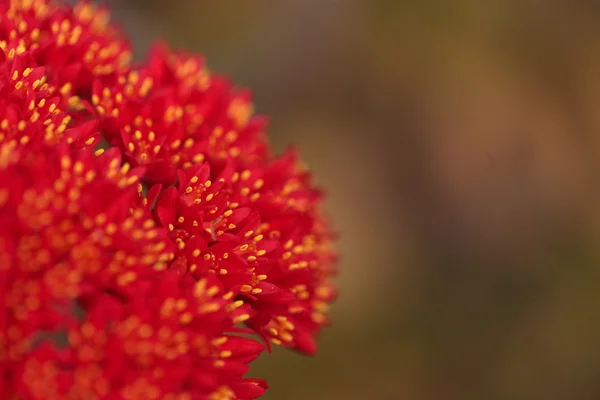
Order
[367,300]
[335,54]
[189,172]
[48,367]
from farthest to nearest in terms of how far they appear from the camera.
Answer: [335,54]
[367,300]
[189,172]
[48,367]

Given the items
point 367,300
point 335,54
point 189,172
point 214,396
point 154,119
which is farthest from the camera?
point 335,54

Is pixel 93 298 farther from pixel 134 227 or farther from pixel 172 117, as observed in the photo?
pixel 172 117

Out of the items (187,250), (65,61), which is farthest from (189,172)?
(65,61)

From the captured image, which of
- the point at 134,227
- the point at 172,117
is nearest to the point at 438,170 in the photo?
the point at 172,117

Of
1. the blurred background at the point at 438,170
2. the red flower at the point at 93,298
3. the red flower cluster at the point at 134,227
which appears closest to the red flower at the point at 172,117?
the red flower cluster at the point at 134,227

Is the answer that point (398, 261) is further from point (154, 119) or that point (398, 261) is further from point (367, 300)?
point (154, 119)

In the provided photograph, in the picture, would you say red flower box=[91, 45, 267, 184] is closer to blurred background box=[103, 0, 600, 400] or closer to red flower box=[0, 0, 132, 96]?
red flower box=[0, 0, 132, 96]

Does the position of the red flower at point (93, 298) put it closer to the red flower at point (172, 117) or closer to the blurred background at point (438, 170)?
the red flower at point (172, 117)
